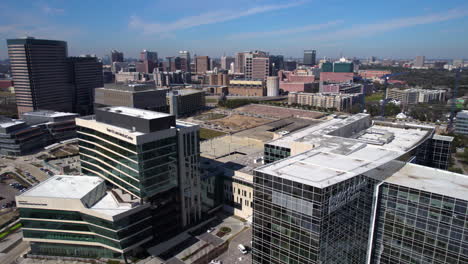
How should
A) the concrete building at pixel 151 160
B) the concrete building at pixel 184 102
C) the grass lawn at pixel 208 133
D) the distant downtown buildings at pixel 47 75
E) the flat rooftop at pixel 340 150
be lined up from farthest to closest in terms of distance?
the concrete building at pixel 184 102
the distant downtown buildings at pixel 47 75
the grass lawn at pixel 208 133
the concrete building at pixel 151 160
the flat rooftop at pixel 340 150

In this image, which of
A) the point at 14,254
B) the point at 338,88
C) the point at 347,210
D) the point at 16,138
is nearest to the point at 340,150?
the point at 347,210

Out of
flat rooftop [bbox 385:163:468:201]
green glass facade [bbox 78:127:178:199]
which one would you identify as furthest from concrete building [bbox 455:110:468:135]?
green glass facade [bbox 78:127:178:199]

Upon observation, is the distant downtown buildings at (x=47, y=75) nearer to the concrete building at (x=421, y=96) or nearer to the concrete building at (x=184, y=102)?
the concrete building at (x=184, y=102)

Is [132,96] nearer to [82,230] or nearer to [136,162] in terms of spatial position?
[136,162]

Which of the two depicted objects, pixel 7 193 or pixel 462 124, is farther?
pixel 462 124

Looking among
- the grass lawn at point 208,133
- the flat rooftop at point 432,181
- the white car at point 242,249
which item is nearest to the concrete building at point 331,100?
the grass lawn at point 208,133

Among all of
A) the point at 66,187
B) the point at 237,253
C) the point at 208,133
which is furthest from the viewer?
the point at 208,133

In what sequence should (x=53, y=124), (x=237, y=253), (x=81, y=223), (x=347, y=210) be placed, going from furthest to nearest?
1. (x=53, y=124)
2. (x=237, y=253)
3. (x=81, y=223)
4. (x=347, y=210)
